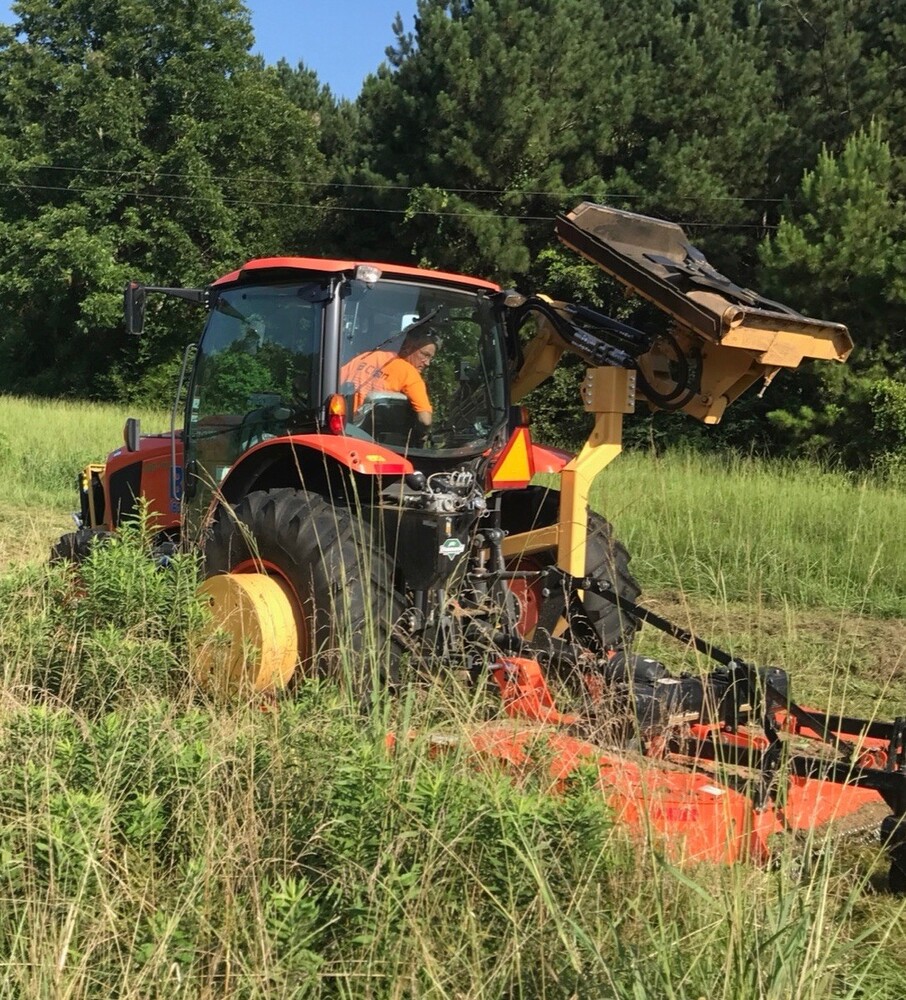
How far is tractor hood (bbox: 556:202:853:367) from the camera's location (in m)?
4.36

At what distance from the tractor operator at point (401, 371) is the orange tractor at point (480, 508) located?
0.04 ft

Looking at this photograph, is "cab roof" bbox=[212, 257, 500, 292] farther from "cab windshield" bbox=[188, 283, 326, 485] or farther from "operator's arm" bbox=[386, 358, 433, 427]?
"operator's arm" bbox=[386, 358, 433, 427]

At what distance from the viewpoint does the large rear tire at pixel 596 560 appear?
16.9ft

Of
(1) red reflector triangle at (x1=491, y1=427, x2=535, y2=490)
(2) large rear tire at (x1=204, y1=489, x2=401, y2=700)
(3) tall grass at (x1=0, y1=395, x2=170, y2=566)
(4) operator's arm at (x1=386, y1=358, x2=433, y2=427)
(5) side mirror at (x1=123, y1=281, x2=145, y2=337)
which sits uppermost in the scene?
(5) side mirror at (x1=123, y1=281, x2=145, y2=337)

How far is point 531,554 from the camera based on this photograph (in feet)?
17.7

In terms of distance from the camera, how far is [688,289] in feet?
15.1

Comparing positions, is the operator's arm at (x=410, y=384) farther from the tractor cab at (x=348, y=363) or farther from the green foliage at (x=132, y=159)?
the green foliage at (x=132, y=159)

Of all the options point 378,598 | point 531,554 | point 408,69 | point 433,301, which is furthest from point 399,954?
point 408,69

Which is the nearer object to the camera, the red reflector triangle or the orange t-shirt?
the orange t-shirt

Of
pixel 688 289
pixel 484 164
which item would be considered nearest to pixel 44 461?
pixel 484 164

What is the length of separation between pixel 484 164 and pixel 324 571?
1872 cm

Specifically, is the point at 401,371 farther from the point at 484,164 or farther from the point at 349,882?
the point at 484,164

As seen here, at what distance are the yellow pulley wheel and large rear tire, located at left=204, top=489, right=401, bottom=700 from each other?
78mm

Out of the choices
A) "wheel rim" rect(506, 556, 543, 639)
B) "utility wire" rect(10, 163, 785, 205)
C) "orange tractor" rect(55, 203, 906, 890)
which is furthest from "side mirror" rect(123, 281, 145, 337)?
"utility wire" rect(10, 163, 785, 205)
